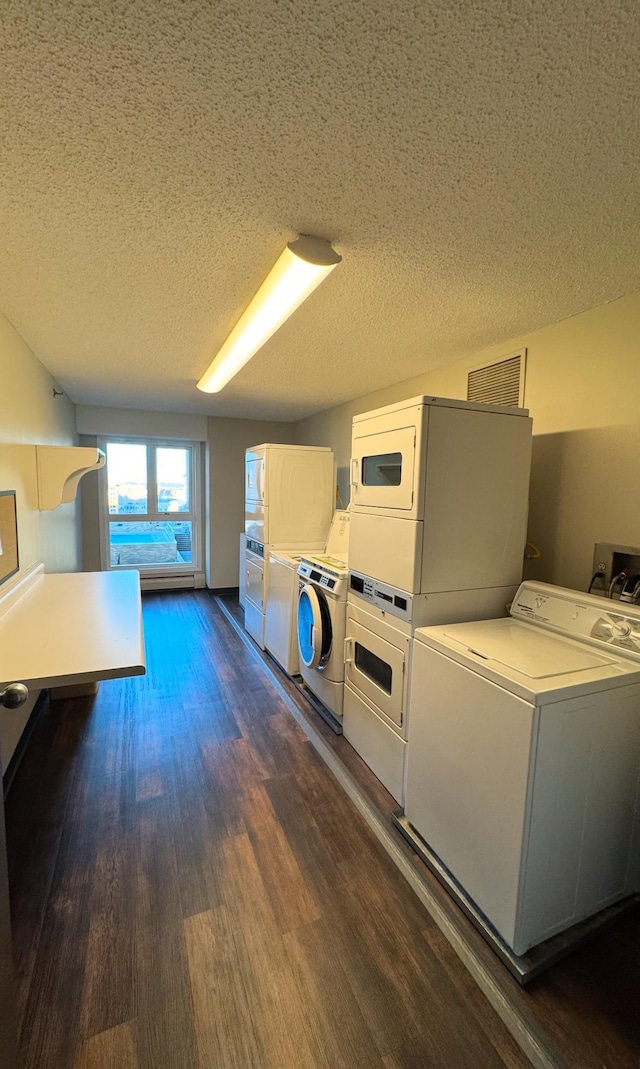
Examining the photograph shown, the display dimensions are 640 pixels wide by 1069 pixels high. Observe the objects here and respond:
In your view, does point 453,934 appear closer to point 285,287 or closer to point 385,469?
point 385,469

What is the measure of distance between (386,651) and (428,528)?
2.17 feet

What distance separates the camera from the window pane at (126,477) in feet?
18.2

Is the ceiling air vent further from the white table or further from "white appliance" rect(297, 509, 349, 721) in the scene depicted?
the white table

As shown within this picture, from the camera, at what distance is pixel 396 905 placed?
1601 millimetres

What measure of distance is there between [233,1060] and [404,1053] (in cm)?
47

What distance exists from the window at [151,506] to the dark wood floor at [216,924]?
3465mm

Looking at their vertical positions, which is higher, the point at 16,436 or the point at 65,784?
the point at 16,436

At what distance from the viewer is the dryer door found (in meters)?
2.68

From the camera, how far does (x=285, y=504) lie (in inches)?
147

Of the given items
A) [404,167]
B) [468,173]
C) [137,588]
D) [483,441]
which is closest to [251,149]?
[404,167]

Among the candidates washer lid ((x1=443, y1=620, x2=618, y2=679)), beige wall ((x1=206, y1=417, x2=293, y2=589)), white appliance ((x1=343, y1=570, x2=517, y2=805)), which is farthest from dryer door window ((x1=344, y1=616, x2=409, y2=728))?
beige wall ((x1=206, y1=417, x2=293, y2=589))

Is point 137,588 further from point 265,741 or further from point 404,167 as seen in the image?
point 404,167

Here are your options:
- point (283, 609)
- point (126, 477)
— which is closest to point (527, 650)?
point (283, 609)

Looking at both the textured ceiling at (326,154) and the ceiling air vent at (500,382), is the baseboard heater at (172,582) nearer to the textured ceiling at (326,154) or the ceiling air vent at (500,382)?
the textured ceiling at (326,154)
